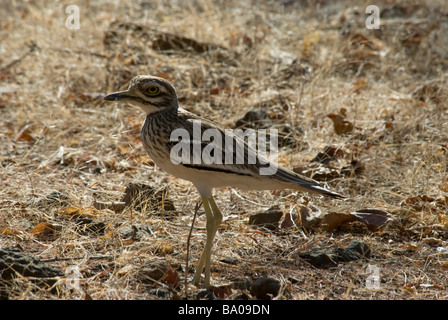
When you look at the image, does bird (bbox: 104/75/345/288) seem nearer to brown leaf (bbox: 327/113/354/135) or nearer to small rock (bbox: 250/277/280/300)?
small rock (bbox: 250/277/280/300)

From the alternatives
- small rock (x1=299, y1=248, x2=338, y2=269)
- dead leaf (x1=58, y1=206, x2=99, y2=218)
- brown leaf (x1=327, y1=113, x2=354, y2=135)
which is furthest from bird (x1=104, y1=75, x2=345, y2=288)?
brown leaf (x1=327, y1=113, x2=354, y2=135)

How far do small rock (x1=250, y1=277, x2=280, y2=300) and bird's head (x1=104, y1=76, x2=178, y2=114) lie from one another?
1.13 meters

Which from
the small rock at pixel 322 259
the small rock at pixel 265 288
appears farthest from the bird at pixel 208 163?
the small rock at pixel 322 259

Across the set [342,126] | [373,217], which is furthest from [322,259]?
[342,126]

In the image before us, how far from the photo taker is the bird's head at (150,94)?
11.1ft

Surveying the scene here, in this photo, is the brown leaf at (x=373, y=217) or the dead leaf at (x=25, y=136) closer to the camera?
the brown leaf at (x=373, y=217)

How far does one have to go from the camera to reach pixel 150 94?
3391mm

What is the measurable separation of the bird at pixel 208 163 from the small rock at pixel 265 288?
249 mm

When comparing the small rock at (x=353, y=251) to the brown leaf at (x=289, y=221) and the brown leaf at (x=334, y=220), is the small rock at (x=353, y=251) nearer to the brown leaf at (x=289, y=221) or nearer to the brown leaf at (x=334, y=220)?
the brown leaf at (x=334, y=220)

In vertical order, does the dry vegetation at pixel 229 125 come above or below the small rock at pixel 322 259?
above

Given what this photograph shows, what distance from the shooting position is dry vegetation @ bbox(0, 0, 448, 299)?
10.6 feet

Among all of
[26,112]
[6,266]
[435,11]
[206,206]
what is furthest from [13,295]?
[435,11]

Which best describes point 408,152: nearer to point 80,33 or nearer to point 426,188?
point 426,188

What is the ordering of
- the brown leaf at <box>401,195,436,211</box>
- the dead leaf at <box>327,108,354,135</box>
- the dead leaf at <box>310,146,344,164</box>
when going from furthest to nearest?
the dead leaf at <box>327,108,354,135</box> < the dead leaf at <box>310,146,344,164</box> < the brown leaf at <box>401,195,436,211</box>
